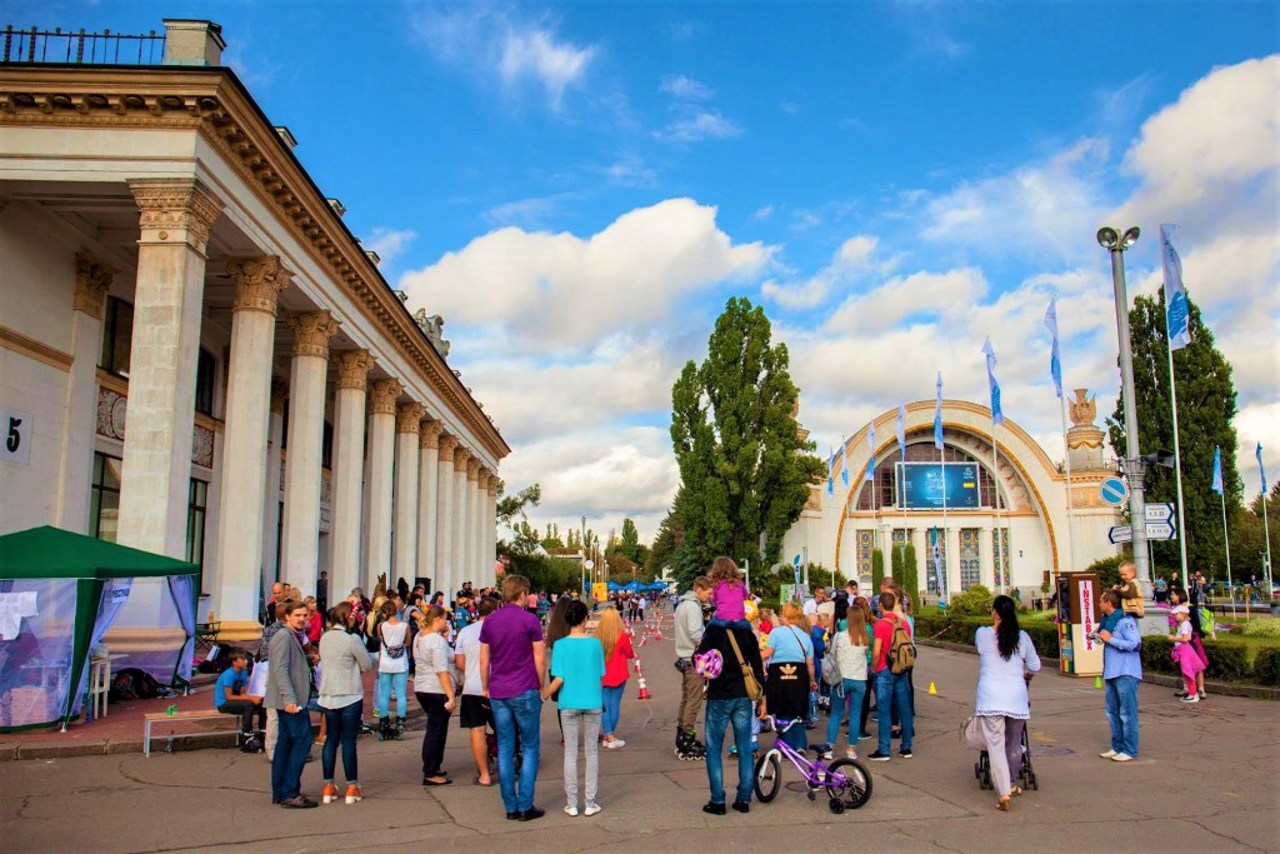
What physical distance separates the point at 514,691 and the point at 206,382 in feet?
64.6

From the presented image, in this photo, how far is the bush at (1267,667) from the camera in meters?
14.7

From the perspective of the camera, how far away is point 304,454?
71.2 feet

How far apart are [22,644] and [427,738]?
19.0 ft

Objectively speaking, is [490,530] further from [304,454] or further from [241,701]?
[241,701]

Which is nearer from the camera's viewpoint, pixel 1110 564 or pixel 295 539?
pixel 295 539

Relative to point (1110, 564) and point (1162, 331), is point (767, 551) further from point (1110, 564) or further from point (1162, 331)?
point (1162, 331)

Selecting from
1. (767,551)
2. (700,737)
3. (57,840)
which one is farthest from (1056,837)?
(767,551)

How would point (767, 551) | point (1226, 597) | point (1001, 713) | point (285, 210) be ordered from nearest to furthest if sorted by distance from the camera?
point (1001, 713)
point (285, 210)
point (767, 551)
point (1226, 597)

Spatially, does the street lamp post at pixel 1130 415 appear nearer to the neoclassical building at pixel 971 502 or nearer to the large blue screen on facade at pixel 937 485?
the neoclassical building at pixel 971 502

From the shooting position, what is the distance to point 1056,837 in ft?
21.7

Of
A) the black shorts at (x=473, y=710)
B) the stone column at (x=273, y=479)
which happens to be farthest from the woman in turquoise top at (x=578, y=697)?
the stone column at (x=273, y=479)

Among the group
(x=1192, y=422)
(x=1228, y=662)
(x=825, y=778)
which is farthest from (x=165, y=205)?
(x=1192, y=422)

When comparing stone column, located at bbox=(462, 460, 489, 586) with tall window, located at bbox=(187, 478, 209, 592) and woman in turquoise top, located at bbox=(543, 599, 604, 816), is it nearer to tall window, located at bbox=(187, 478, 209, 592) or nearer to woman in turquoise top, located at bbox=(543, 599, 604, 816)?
tall window, located at bbox=(187, 478, 209, 592)

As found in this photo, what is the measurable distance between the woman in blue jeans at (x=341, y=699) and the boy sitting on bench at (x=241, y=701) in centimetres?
316
